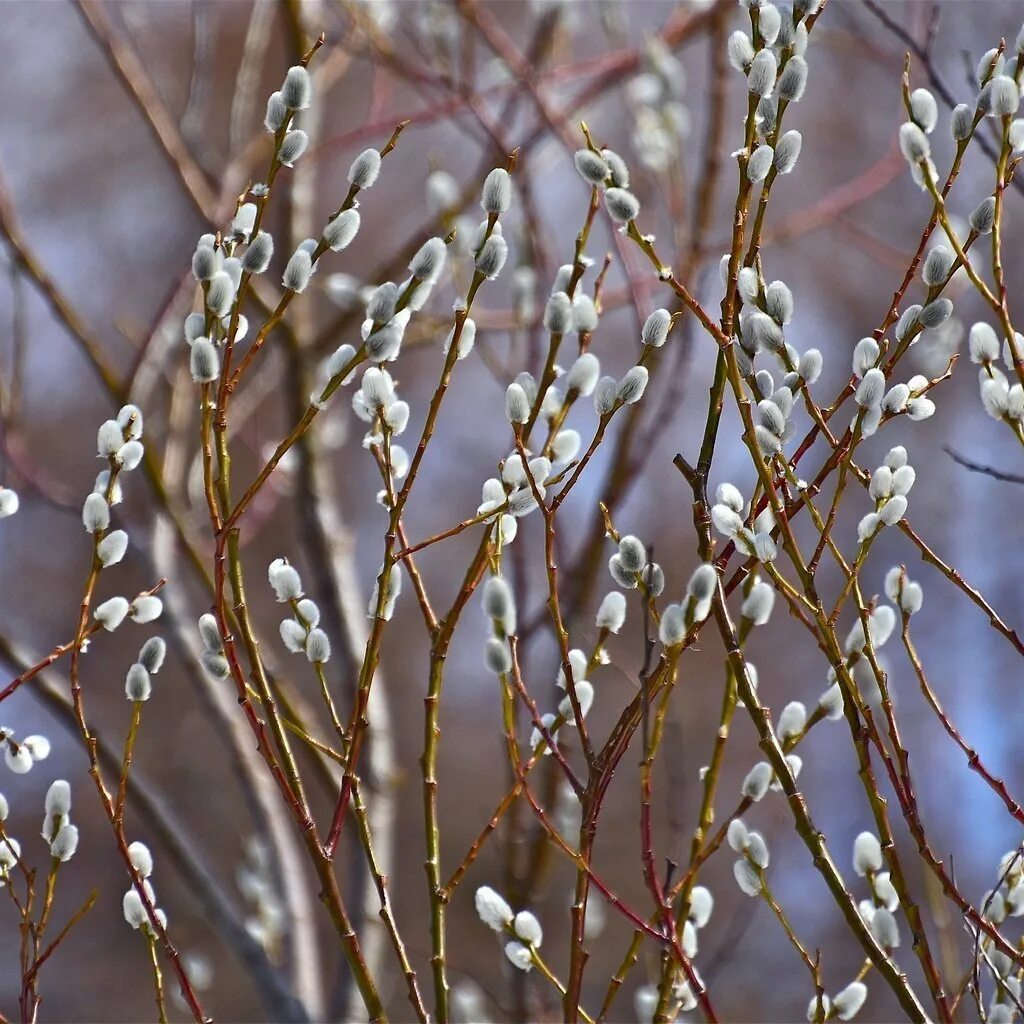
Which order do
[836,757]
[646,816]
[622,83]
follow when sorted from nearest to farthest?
1. [646,816]
2. [622,83]
3. [836,757]

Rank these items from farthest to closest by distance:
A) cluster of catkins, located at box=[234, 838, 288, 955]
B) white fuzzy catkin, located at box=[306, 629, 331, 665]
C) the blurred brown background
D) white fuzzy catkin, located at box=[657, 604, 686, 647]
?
the blurred brown background
cluster of catkins, located at box=[234, 838, 288, 955]
white fuzzy catkin, located at box=[306, 629, 331, 665]
white fuzzy catkin, located at box=[657, 604, 686, 647]

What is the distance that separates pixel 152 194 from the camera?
17.5 feet

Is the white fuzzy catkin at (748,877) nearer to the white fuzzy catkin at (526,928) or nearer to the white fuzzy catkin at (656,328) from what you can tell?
the white fuzzy catkin at (526,928)

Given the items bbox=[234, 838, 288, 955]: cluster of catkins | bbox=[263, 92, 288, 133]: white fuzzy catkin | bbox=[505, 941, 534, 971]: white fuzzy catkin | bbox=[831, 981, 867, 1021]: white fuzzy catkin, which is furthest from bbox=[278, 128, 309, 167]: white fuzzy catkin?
bbox=[234, 838, 288, 955]: cluster of catkins

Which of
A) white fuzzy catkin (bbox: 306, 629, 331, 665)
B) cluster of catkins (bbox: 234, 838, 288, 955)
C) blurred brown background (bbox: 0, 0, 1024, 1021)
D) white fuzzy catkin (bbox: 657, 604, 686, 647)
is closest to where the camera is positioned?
white fuzzy catkin (bbox: 657, 604, 686, 647)

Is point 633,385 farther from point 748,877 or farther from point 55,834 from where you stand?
point 55,834

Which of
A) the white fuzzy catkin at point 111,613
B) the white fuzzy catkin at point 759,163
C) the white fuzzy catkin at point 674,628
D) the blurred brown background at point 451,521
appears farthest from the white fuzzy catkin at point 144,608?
the blurred brown background at point 451,521

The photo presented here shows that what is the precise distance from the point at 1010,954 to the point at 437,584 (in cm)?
445

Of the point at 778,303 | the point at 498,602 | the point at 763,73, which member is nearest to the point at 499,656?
the point at 498,602

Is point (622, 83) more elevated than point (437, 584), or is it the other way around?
point (437, 584)

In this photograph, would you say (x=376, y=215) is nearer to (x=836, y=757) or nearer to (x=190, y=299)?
(x=836, y=757)

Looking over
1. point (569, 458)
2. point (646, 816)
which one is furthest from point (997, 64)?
point (646, 816)

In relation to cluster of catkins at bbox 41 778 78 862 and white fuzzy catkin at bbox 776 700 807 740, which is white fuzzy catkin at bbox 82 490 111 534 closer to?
cluster of catkins at bbox 41 778 78 862

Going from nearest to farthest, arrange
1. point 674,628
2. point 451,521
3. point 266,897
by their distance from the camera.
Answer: point 674,628, point 266,897, point 451,521
